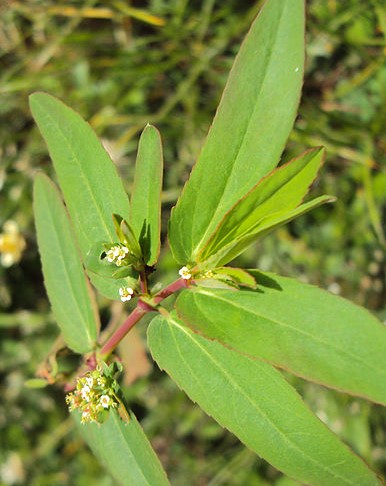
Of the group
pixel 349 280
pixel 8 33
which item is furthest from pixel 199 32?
pixel 349 280

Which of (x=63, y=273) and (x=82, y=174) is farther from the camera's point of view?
(x=63, y=273)

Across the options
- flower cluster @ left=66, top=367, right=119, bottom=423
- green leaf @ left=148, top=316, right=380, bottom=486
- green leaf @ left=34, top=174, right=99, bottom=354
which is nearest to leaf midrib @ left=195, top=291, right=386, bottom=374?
green leaf @ left=148, top=316, right=380, bottom=486

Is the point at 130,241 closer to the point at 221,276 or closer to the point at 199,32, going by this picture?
the point at 221,276

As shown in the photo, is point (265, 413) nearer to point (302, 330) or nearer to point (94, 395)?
point (302, 330)

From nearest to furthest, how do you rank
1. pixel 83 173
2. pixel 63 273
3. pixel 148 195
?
1. pixel 148 195
2. pixel 83 173
3. pixel 63 273

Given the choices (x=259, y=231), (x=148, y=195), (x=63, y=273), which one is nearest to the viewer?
(x=259, y=231)

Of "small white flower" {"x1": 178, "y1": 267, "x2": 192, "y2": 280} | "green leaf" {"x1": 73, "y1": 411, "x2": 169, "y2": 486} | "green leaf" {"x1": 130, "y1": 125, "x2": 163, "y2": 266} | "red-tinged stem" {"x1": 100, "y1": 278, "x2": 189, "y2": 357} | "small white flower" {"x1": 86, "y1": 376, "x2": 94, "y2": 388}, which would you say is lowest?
"green leaf" {"x1": 73, "y1": 411, "x2": 169, "y2": 486}

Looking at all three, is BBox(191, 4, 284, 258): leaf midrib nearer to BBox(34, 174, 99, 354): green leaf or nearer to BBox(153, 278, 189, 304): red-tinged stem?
BBox(153, 278, 189, 304): red-tinged stem

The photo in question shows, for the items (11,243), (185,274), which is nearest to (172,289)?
(185,274)
